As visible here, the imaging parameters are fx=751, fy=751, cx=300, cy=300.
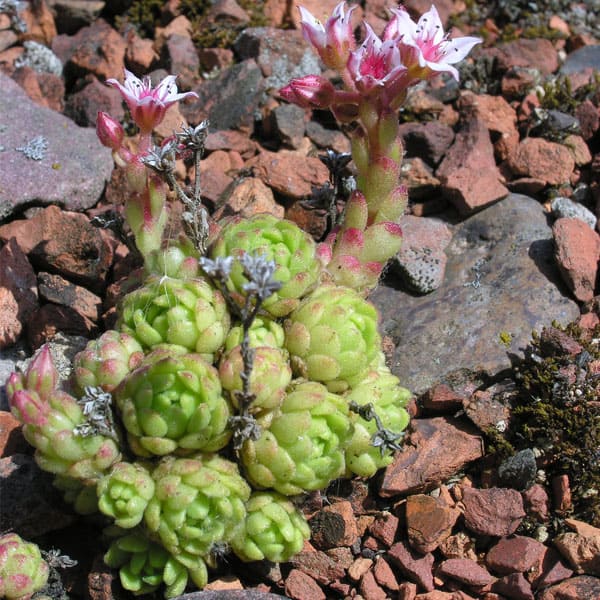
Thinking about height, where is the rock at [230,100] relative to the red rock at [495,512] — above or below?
above

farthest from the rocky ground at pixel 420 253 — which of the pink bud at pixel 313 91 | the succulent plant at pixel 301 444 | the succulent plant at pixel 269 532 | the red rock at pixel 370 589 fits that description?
the pink bud at pixel 313 91

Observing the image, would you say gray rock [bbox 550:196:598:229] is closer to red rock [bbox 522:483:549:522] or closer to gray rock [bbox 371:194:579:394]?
gray rock [bbox 371:194:579:394]

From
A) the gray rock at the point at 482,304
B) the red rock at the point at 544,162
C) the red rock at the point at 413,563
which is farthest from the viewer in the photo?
the red rock at the point at 544,162

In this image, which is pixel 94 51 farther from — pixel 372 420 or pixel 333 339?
pixel 372 420

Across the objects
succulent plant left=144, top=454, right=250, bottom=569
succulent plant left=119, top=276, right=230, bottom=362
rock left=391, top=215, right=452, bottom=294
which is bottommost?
rock left=391, top=215, right=452, bottom=294

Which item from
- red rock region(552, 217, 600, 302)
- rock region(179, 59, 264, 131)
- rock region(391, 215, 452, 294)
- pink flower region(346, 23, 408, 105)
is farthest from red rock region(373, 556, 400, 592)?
rock region(179, 59, 264, 131)

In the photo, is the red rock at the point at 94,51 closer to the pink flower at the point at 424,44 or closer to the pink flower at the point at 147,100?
the pink flower at the point at 147,100
